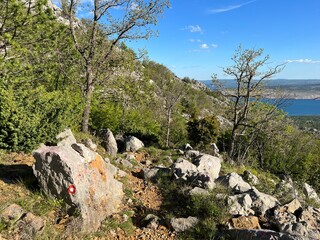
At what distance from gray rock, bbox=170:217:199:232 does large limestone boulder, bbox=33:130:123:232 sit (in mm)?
1485

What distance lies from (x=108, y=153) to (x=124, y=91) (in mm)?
5392

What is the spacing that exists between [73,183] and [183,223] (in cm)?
253

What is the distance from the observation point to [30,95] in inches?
296

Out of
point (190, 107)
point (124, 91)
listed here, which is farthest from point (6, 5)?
point (190, 107)

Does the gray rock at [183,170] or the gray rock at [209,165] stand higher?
the gray rock at [183,170]

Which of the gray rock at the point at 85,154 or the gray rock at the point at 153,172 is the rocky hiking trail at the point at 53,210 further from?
the gray rock at the point at 85,154

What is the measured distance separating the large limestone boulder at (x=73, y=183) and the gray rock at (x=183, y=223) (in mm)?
1485

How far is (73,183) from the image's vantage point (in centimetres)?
568

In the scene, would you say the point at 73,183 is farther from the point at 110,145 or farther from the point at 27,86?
the point at 110,145

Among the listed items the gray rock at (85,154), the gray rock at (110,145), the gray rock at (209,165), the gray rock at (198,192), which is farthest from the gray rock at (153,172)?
the gray rock at (85,154)

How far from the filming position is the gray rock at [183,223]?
20.2 feet

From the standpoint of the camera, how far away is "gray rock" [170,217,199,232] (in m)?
6.17

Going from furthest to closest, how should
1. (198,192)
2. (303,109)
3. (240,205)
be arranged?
(303,109) < (198,192) < (240,205)

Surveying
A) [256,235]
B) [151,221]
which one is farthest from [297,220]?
[151,221]
